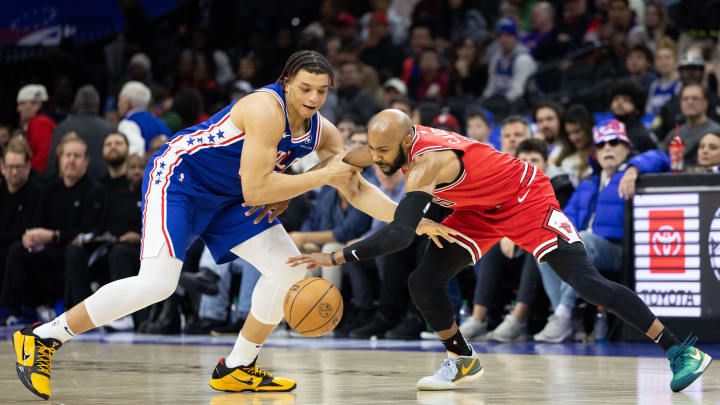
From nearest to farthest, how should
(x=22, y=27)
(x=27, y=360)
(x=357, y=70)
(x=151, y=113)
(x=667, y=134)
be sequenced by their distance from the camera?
(x=27, y=360)
(x=667, y=134)
(x=151, y=113)
(x=357, y=70)
(x=22, y=27)

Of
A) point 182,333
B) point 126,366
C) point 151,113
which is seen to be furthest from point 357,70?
point 126,366

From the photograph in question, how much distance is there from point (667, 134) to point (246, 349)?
221 inches

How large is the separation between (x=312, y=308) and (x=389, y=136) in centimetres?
92

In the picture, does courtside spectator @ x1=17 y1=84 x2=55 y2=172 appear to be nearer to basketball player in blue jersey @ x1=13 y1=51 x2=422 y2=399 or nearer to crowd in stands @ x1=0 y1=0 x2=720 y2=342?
crowd in stands @ x1=0 y1=0 x2=720 y2=342

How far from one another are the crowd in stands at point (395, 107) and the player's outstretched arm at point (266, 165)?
3.51 meters

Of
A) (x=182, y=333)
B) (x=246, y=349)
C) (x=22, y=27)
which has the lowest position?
(x=182, y=333)

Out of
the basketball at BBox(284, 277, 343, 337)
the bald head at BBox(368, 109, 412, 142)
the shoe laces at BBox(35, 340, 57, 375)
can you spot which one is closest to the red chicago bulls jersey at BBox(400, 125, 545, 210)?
the bald head at BBox(368, 109, 412, 142)

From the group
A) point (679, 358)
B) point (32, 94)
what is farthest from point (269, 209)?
point (32, 94)

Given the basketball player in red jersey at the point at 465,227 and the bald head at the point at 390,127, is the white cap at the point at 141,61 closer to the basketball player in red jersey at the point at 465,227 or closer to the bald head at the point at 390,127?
the basketball player in red jersey at the point at 465,227

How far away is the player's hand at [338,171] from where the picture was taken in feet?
17.0

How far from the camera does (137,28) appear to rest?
15.9m

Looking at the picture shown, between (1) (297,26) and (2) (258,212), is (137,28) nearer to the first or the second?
(1) (297,26)

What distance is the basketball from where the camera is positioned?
5.09m

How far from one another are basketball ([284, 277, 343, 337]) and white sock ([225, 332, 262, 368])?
1.55ft
